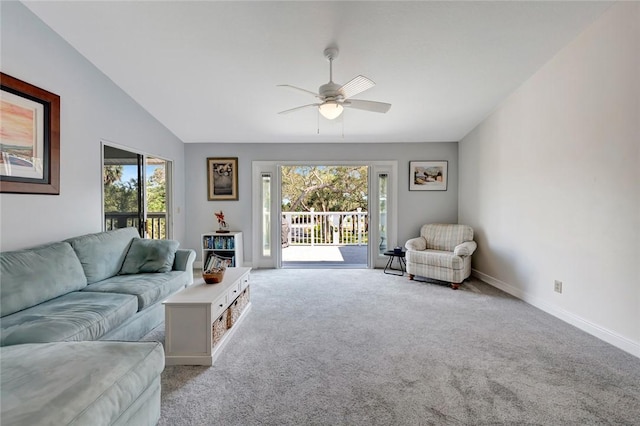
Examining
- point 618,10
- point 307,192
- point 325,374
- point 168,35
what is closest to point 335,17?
point 168,35

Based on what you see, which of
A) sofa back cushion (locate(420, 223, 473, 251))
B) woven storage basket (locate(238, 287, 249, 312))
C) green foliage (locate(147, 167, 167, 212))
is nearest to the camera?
woven storage basket (locate(238, 287, 249, 312))

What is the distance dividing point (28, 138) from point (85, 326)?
1727 millimetres

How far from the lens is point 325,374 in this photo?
1.88 m

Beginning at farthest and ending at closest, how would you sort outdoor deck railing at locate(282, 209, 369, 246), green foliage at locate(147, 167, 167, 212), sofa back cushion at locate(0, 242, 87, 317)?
outdoor deck railing at locate(282, 209, 369, 246)
green foliage at locate(147, 167, 167, 212)
sofa back cushion at locate(0, 242, 87, 317)

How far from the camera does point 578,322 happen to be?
102 inches

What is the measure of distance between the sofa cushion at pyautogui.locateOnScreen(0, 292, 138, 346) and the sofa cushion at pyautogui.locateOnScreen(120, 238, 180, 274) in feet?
2.03

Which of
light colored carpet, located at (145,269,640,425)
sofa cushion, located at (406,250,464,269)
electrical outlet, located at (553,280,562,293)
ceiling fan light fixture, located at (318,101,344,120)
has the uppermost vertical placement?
ceiling fan light fixture, located at (318,101,344,120)

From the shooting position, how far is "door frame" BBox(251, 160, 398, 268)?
4.93 m

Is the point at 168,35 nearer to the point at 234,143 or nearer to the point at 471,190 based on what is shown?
the point at 234,143

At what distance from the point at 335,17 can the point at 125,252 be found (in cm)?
296

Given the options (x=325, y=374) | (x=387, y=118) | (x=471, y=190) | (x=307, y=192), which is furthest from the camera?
(x=307, y=192)

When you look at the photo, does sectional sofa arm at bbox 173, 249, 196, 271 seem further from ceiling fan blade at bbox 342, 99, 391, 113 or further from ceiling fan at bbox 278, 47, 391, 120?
ceiling fan blade at bbox 342, 99, 391, 113

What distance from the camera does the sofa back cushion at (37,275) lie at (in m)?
1.82

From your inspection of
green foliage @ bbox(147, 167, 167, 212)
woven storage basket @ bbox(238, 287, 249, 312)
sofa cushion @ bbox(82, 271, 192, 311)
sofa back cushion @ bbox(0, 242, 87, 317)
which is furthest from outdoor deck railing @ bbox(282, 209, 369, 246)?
sofa back cushion @ bbox(0, 242, 87, 317)
